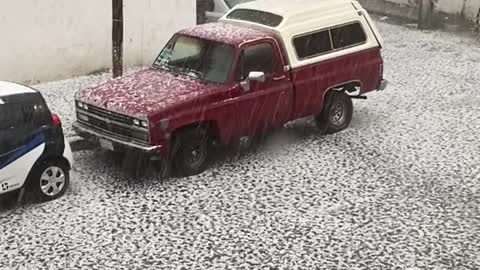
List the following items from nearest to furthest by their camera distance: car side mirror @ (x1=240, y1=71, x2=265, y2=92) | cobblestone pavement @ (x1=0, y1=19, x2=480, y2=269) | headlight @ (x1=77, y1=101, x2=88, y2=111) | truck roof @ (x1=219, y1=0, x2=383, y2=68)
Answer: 1. cobblestone pavement @ (x1=0, y1=19, x2=480, y2=269)
2. headlight @ (x1=77, y1=101, x2=88, y2=111)
3. car side mirror @ (x1=240, y1=71, x2=265, y2=92)
4. truck roof @ (x1=219, y1=0, x2=383, y2=68)

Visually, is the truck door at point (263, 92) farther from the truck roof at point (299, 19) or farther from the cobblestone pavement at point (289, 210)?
the cobblestone pavement at point (289, 210)

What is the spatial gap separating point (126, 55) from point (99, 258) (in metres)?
7.82

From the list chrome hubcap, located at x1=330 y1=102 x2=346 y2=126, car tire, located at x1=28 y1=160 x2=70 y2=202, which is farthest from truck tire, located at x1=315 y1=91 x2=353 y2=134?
car tire, located at x1=28 y1=160 x2=70 y2=202

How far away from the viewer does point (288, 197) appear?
29.1 ft

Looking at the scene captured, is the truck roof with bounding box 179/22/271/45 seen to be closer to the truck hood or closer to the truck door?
the truck door

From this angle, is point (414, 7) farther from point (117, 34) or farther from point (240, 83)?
point (240, 83)

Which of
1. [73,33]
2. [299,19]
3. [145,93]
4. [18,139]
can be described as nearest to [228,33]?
[299,19]

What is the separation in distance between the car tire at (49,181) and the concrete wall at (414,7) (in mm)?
14913

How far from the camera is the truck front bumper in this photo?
29.1 feet

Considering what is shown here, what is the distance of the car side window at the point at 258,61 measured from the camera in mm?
9977

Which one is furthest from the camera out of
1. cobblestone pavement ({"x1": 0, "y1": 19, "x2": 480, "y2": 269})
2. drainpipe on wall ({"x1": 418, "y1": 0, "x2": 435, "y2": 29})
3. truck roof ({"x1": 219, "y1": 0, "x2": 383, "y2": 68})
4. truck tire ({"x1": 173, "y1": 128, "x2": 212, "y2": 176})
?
drainpipe on wall ({"x1": 418, "y1": 0, "x2": 435, "y2": 29})

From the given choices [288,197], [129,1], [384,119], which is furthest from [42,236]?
[129,1]

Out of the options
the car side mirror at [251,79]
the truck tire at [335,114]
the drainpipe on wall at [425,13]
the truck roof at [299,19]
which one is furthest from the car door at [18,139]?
the drainpipe on wall at [425,13]

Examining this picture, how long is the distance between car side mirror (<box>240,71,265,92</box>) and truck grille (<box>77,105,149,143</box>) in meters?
1.69
